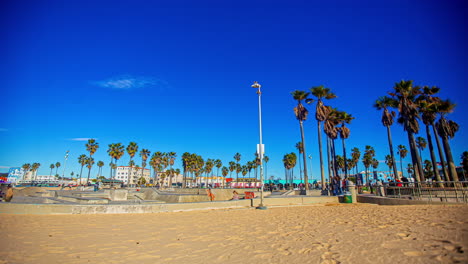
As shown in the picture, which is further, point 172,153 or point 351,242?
point 172,153

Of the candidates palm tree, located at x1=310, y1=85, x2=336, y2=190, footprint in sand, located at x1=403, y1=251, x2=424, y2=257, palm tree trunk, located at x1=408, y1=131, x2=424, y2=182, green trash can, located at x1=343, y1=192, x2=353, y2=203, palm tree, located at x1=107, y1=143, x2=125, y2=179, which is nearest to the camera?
footprint in sand, located at x1=403, y1=251, x2=424, y2=257

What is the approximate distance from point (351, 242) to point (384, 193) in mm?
16682

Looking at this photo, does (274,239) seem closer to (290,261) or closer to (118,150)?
(290,261)

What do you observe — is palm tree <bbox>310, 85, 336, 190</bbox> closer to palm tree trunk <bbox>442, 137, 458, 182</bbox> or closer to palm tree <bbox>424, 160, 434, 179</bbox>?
palm tree trunk <bbox>442, 137, 458, 182</bbox>

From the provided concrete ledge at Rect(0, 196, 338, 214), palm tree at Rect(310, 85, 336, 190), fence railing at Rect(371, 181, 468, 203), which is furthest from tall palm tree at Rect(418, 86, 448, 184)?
concrete ledge at Rect(0, 196, 338, 214)

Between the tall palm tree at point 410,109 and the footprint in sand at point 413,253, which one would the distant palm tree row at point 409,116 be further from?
the footprint in sand at point 413,253

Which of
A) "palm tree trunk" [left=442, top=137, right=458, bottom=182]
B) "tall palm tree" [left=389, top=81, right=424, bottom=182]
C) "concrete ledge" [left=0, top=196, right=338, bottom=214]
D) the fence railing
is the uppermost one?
"tall palm tree" [left=389, top=81, right=424, bottom=182]

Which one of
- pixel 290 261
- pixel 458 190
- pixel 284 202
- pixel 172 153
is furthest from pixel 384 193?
pixel 172 153

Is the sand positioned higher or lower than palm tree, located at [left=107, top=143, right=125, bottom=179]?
lower

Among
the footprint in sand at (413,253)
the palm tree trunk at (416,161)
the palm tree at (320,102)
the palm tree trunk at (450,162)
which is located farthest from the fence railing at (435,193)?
the palm tree at (320,102)

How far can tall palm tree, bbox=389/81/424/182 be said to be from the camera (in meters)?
27.1

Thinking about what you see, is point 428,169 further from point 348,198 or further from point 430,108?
point 348,198

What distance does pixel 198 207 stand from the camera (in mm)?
13523

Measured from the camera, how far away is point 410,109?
91.0 feet
